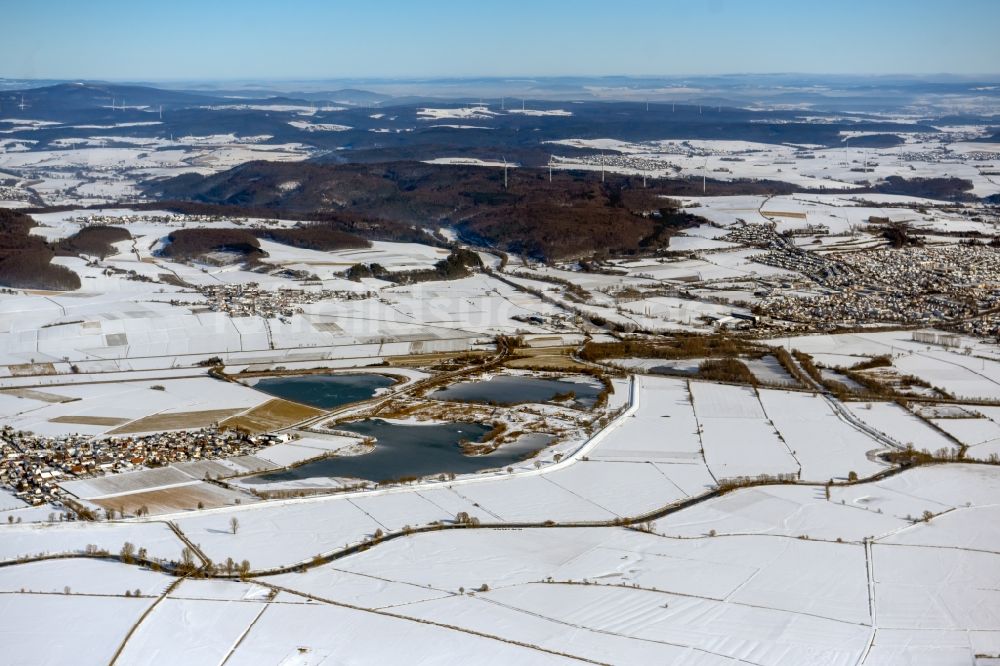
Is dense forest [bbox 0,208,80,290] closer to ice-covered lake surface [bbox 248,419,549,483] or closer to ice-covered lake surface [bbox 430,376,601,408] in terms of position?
ice-covered lake surface [bbox 430,376,601,408]

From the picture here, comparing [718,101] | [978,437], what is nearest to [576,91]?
[718,101]

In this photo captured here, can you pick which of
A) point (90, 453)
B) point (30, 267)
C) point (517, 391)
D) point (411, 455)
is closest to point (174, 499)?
point (90, 453)

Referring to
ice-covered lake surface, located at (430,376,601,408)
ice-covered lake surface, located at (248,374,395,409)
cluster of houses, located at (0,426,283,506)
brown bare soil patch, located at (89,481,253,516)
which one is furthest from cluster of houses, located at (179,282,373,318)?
brown bare soil patch, located at (89,481,253,516)

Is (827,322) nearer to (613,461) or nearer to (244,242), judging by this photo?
(613,461)

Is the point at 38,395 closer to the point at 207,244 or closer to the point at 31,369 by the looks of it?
the point at 31,369

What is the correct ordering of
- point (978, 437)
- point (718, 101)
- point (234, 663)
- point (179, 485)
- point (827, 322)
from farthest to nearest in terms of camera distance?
1. point (718, 101)
2. point (827, 322)
3. point (978, 437)
4. point (179, 485)
5. point (234, 663)

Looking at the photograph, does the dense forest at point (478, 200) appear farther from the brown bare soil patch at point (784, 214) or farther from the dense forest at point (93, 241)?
the dense forest at point (93, 241)
